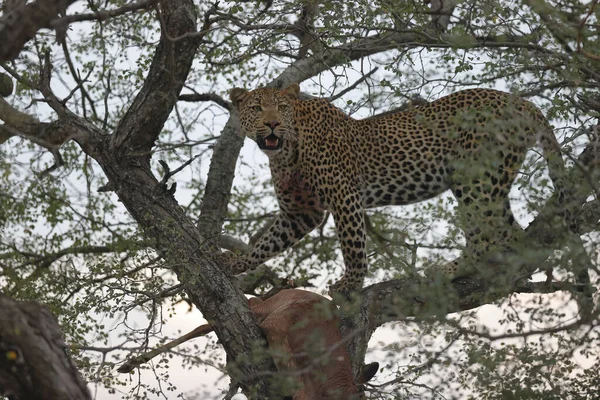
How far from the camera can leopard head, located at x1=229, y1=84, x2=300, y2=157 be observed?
9.42 metres

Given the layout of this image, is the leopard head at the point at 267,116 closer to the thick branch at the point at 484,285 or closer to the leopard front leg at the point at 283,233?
the leopard front leg at the point at 283,233

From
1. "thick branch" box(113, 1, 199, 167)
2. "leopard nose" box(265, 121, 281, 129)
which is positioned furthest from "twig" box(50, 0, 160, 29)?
"leopard nose" box(265, 121, 281, 129)

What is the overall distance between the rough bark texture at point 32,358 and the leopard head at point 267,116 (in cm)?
363

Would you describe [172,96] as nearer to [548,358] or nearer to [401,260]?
[401,260]

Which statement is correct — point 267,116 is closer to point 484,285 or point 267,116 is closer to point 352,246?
point 352,246

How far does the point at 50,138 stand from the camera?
9.42 metres

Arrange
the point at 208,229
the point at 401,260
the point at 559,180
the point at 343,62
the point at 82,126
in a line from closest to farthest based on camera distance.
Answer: the point at 401,260 → the point at 559,180 → the point at 82,126 → the point at 343,62 → the point at 208,229

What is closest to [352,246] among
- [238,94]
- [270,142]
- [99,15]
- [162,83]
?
[270,142]

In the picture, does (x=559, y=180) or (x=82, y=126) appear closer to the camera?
(x=559, y=180)

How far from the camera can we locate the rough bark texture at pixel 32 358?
605cm

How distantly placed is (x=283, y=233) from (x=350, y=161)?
1021 millimetres

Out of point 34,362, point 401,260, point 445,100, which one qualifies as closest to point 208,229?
point 445,100

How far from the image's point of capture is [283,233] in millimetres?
9914

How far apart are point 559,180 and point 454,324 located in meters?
2.26
